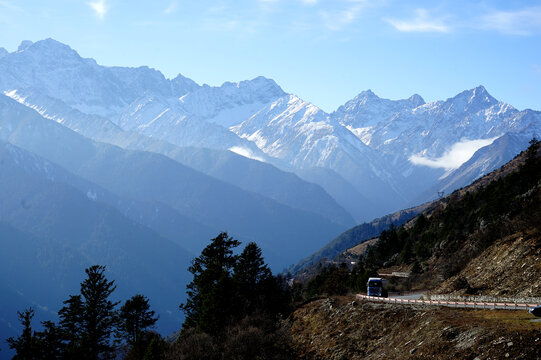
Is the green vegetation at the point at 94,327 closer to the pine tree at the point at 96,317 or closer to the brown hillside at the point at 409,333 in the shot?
the pine tree at the point at 96,317

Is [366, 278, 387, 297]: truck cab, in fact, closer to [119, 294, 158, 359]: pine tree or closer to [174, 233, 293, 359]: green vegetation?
[174, 233, 293, 359]: green vegetation

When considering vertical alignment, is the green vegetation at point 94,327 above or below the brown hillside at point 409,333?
above

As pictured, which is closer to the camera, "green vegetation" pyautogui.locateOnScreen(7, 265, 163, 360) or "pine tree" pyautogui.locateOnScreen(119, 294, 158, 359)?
"green vegetation" pyautogui.locateOnScreen(7, 265, 163, 360)

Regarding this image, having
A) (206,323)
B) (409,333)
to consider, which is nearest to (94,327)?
(206,323)

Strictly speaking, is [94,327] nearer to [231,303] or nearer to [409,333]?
[231,303]

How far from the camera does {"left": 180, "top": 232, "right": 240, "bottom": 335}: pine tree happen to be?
53.9m

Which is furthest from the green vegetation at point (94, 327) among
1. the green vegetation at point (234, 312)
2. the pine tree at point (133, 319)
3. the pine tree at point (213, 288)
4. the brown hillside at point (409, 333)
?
the brown hillside at point (409, 333)

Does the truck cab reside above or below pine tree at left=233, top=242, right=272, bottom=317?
below

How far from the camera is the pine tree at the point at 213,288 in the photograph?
5391 cm

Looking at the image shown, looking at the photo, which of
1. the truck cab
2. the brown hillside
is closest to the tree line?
the brown hillside

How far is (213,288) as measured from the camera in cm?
5612

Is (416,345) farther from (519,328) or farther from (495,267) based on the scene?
(495,267)

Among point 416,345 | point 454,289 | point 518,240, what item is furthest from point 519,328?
point 518,240

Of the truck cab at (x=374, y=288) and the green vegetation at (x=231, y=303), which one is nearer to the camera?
the green vegetation at (x=231, y=303)
